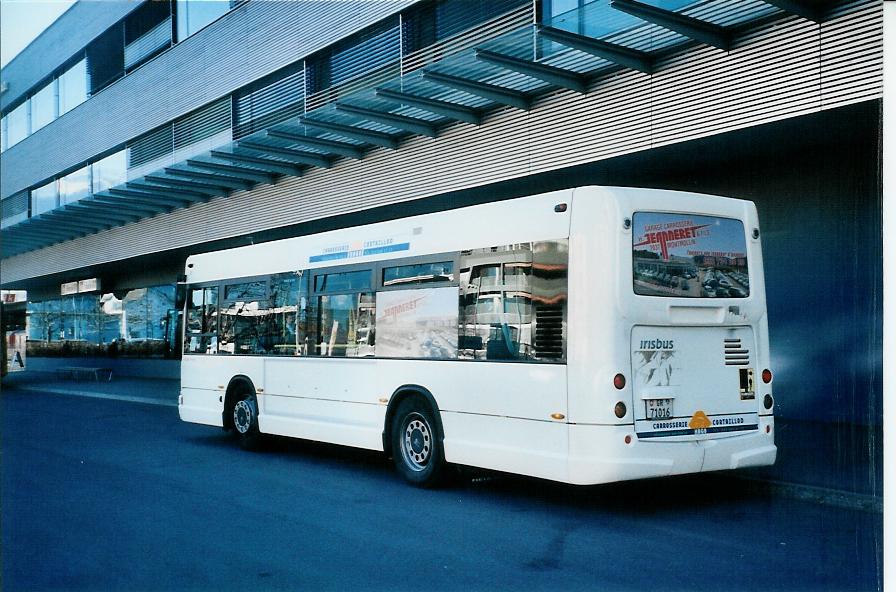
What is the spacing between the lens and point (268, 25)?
21000mm

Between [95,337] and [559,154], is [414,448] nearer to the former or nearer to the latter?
[559,154]

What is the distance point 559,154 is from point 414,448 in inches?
247

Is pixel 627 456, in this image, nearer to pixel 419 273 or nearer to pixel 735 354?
pixel 735 354

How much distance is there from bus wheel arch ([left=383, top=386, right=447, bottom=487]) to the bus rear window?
2756mm

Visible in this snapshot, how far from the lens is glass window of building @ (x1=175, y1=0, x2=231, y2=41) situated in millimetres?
23322

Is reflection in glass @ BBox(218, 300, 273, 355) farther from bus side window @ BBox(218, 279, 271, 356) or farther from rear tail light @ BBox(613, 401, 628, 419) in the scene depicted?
rear tail light @ BBox(613, 401, 628, 419)

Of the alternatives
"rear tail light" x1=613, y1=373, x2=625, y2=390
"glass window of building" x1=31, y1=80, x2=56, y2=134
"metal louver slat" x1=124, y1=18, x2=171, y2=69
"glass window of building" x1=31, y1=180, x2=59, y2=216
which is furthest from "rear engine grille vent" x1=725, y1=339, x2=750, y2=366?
"glass window of building" x1=31, y1=80, x2=56, y2=134

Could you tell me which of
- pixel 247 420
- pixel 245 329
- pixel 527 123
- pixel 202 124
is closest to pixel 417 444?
pixel 247 420

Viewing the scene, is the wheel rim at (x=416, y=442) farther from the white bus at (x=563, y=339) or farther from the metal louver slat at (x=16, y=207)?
the metal louver slat at (x=16, y=207)

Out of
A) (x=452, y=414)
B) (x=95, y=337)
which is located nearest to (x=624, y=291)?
(x=452, y=414)

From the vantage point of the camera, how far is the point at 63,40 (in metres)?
33.0

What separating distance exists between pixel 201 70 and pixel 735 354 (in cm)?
1984

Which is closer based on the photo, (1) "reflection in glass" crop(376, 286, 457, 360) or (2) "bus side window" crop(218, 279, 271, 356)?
(1) "reflection in glass" crop(376, 286, 457, 360)

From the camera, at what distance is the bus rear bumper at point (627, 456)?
7.13m
